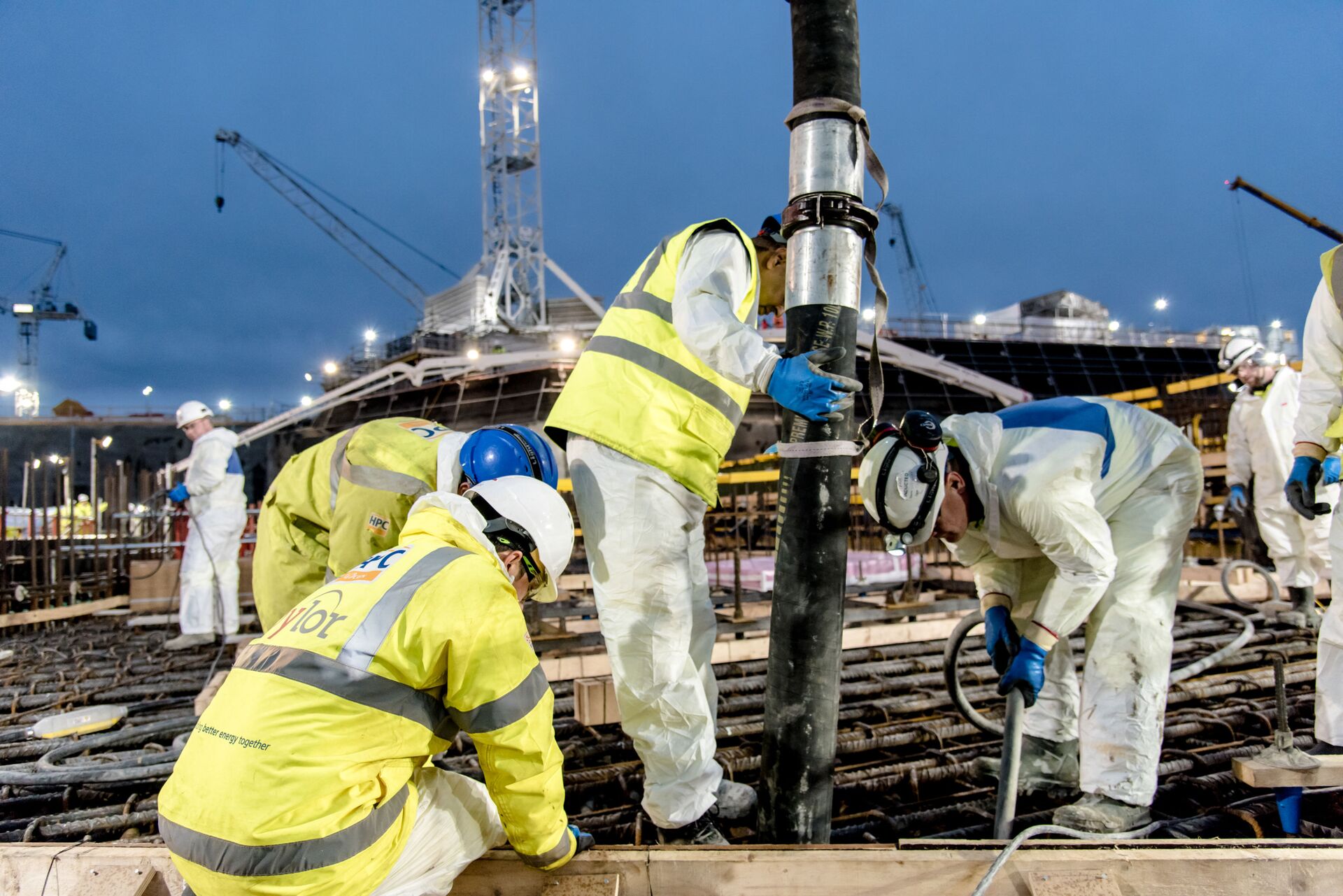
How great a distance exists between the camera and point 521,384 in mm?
21750

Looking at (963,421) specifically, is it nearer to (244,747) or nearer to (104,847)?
(244,747)

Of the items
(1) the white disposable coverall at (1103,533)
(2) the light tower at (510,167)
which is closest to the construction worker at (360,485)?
(1) the white disposable coverall at (1103,533)

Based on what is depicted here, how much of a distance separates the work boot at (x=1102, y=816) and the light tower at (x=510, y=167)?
37.4 m

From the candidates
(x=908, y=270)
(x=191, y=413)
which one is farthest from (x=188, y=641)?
(x=908, y=270)

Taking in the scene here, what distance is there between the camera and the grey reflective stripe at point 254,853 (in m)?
1.43

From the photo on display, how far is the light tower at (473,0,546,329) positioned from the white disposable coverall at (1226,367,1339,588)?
34.7 metres

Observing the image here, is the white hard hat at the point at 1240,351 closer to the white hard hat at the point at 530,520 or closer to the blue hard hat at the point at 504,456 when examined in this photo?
the blue hard hat at the point at 504,456

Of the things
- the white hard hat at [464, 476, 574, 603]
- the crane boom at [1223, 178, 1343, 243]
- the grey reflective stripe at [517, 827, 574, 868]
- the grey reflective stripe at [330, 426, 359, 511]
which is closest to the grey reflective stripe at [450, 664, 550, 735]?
the white hard hat at [464, 476, 574, 603]

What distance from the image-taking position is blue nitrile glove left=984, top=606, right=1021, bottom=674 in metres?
2.81

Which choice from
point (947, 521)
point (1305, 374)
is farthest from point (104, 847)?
point (1305, 374)

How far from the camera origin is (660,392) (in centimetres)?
244

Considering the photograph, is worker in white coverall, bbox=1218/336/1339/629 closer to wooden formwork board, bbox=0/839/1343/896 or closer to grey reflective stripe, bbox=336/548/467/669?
wooden formwork board, bbox=0/839/1343/896

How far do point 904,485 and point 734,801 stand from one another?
1.25 metres

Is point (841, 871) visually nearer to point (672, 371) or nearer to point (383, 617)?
point (383, 617)
